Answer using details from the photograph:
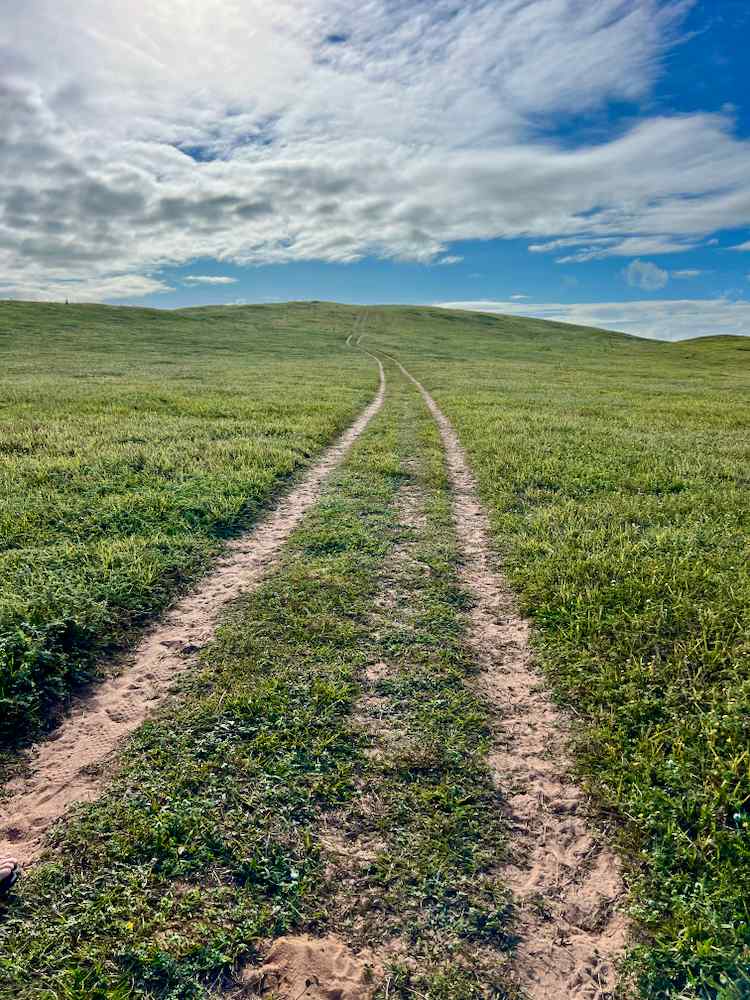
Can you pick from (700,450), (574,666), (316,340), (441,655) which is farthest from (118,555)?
(316,340)

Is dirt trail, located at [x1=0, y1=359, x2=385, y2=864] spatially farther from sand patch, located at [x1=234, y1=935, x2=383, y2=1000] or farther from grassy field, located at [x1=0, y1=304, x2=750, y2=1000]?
sand patch, located at [x1=234, y1=935, x2=383, y2=1000]

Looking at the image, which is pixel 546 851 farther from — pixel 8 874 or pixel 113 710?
pixel 113 710

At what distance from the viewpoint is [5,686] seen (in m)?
5.05

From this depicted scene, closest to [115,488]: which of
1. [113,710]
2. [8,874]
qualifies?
[113,710]

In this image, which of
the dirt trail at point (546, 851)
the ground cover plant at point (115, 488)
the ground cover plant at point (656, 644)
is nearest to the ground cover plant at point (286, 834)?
the dirt trail at point (546, 851)

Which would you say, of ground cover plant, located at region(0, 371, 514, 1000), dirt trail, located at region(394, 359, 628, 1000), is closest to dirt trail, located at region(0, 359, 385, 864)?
ground cover plant, located at region(0, 371, 514, 1000)

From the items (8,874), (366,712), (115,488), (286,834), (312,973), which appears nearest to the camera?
(312,973)

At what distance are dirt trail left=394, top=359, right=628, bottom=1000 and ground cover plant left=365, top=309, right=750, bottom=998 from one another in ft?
0.62

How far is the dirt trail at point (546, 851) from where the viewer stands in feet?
10.3

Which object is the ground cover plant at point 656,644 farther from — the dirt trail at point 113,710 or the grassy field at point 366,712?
the dirt trail at point 113,710

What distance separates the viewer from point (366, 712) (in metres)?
4.99

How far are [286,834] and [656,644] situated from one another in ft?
13.9

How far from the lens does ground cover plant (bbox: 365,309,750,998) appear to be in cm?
336

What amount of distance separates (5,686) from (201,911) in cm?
303
